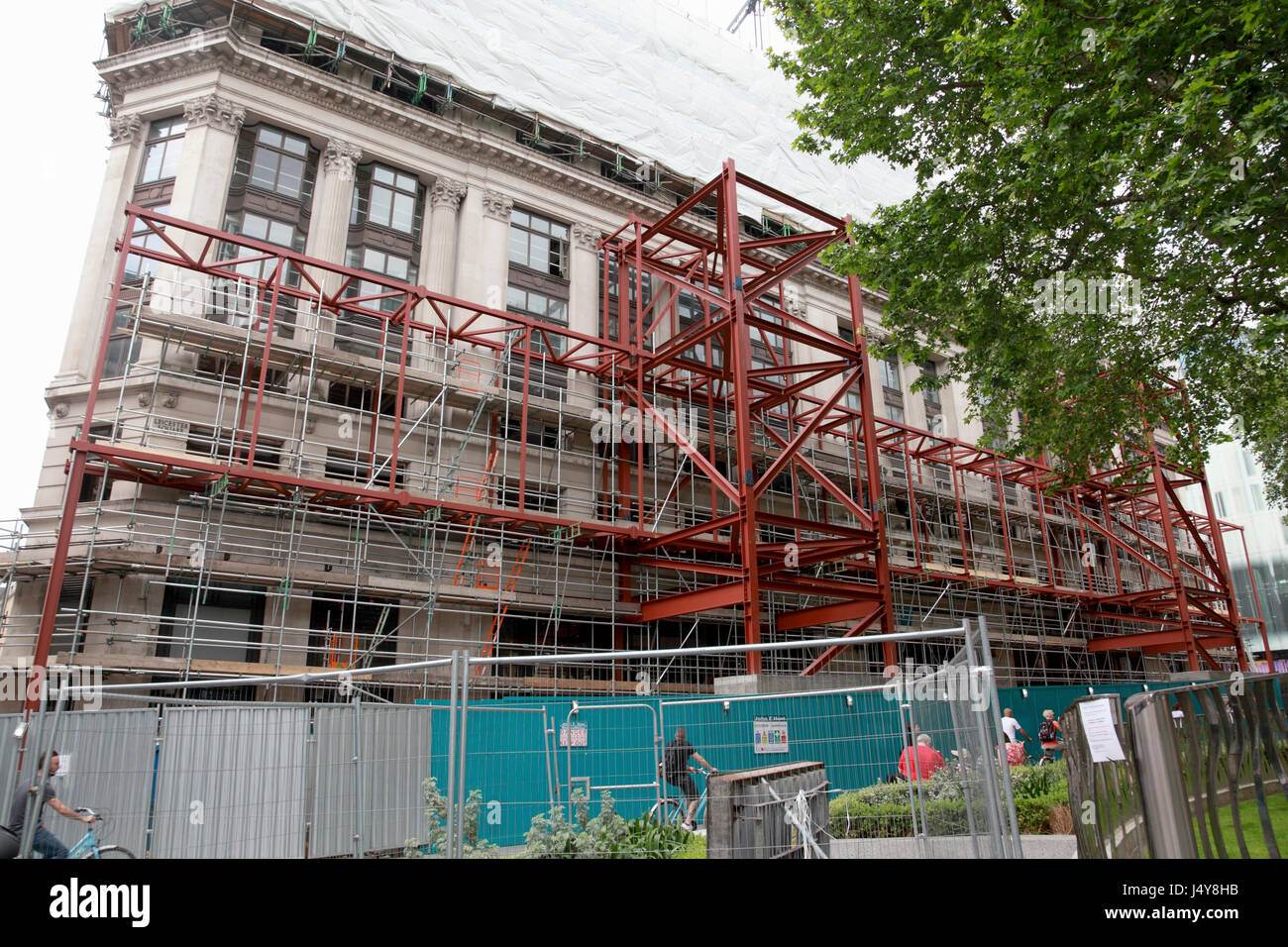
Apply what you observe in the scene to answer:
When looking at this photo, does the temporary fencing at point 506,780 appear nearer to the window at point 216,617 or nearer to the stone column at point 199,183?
the window at point 216,617

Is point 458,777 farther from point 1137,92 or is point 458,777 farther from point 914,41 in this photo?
point 914,41

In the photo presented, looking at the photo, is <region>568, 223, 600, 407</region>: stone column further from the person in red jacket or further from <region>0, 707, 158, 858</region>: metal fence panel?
<region>0, 707, 158, 858</region>: metal fence panel

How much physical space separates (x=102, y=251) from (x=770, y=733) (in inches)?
884

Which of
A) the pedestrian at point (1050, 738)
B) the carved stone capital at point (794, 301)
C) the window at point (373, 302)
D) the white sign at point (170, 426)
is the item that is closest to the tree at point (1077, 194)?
the pedestrian at point (1050, 738)

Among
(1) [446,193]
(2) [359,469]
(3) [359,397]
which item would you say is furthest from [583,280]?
(2) [359,469]

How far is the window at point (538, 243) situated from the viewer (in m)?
26.6

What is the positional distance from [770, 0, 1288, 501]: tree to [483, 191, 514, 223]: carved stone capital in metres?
11.3

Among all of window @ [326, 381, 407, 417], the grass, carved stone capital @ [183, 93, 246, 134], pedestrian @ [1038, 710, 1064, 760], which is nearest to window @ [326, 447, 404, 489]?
window @ [326, 381, 407, 417]

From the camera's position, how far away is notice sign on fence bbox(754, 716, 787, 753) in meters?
7.79

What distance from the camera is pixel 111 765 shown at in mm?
8023

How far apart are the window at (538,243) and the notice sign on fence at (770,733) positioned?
21.2 meters

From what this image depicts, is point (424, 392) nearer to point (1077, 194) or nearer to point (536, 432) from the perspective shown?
point (536, 432)

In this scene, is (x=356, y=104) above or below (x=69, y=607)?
above
